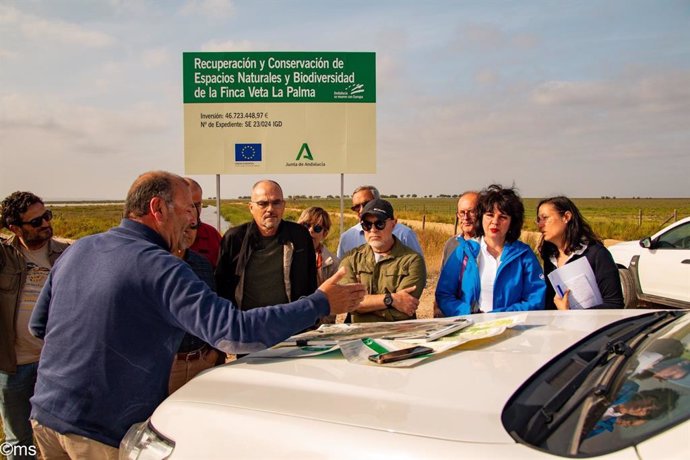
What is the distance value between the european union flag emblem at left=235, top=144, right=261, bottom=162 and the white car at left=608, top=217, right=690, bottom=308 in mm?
5963

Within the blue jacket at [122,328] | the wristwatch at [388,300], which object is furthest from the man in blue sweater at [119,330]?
the wristwatch at [388,300]

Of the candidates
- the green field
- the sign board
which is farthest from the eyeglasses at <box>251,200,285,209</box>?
the green field

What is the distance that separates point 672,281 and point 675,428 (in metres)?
8.20

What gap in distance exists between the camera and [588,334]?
2041mm

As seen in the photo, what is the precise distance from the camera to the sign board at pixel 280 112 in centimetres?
764

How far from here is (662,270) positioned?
327 inches

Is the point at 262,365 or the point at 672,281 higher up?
the point at 262,365

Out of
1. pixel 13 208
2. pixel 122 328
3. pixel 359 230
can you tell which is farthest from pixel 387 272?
pixel 13 208

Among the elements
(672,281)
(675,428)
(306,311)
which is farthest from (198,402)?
(672,281)

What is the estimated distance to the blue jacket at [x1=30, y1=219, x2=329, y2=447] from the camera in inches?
76.5

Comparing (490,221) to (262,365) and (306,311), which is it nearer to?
(306,311)

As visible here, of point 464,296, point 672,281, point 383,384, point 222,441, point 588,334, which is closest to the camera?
point 222,441

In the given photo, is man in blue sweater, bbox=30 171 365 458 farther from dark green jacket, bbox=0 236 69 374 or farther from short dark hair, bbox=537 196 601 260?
short dark hair, bbox=537 196 601 260

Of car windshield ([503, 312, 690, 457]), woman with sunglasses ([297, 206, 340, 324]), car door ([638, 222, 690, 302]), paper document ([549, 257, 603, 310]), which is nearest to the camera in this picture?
car windshield ([503, 312, 690, 457])
